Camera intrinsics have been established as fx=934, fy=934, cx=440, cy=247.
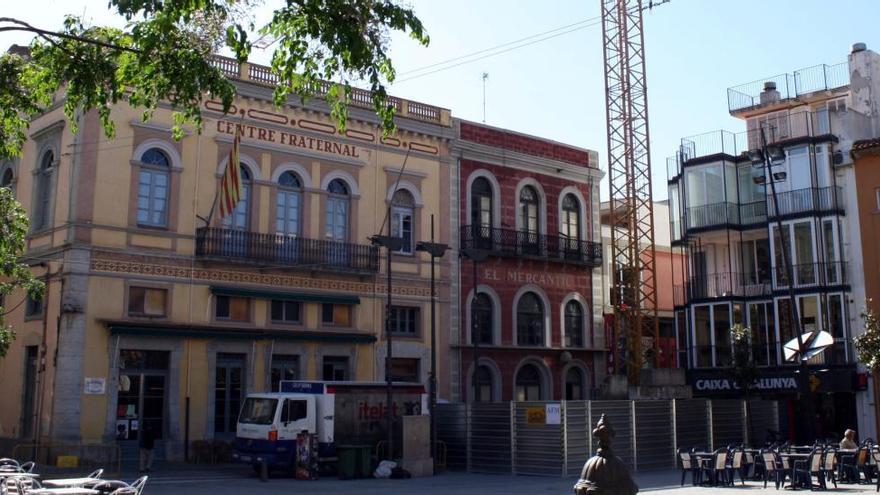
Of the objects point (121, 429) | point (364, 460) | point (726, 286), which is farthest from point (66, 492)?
point (726, 286)

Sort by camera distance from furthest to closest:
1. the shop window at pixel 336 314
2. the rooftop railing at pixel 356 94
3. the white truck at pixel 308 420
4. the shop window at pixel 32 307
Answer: the shop window at pixel 336 314, the rooftop railing at pixel 356 94, the shop window at pixel 32 307, the white truck at pixel 308 420

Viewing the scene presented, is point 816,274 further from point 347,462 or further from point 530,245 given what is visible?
point 347,462

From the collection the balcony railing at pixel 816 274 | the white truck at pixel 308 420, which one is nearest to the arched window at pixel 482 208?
the white truck at pixel 308 420

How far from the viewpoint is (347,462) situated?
24.4m

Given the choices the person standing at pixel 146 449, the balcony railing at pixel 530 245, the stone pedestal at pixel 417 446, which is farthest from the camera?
the balcony railing at pixel 530 245

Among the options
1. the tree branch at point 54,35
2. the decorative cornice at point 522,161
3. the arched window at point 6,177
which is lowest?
the tree branch at point 54,35

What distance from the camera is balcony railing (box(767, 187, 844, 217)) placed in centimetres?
3612

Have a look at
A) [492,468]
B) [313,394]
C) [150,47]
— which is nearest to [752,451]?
[492,468]

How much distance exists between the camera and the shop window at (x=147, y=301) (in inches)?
1075

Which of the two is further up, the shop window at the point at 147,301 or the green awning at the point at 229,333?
the shop window at the point at 147,301

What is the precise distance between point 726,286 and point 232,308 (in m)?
21.8

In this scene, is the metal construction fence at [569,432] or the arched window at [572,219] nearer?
the metal construction fence at [569,432]

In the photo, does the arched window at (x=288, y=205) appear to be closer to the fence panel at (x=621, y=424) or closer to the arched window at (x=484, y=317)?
the arched window at (x=484, y=317)

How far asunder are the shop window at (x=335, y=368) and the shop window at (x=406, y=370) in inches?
85.0
